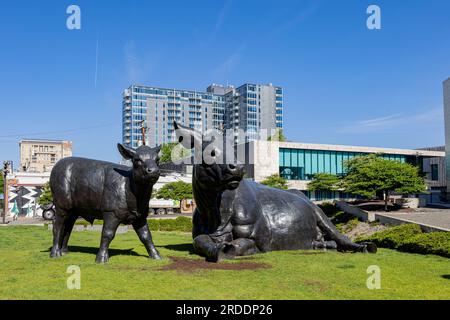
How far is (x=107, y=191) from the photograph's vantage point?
845 cm

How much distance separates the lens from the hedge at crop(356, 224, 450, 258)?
35.6 feet

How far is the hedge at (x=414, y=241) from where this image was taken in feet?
35.6

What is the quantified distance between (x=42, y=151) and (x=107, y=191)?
104826mm

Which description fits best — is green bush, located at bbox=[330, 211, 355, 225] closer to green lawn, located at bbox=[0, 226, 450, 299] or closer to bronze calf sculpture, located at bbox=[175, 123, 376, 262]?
bronze calf sculpture, located at bbox=[175, 123, 376, 262]

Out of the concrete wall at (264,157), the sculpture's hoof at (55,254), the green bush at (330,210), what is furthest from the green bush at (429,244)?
the concrete wall at (264,157)

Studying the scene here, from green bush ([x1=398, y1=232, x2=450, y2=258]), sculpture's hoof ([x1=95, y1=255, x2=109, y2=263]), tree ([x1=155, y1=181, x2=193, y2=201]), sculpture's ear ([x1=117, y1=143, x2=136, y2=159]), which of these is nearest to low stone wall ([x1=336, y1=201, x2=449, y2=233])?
green bush ([x1=398, y1=232, x2=450, y2=258])

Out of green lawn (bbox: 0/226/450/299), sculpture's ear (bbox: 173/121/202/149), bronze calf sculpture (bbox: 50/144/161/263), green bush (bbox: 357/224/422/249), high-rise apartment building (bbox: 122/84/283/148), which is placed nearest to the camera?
green lawn (bbox: 0/226/450/299)

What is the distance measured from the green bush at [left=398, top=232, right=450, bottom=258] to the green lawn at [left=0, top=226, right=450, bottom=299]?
219cm

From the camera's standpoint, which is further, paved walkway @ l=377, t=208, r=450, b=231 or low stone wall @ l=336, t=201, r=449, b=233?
low stone wall @ l=336, t=201, r=449, b=233
